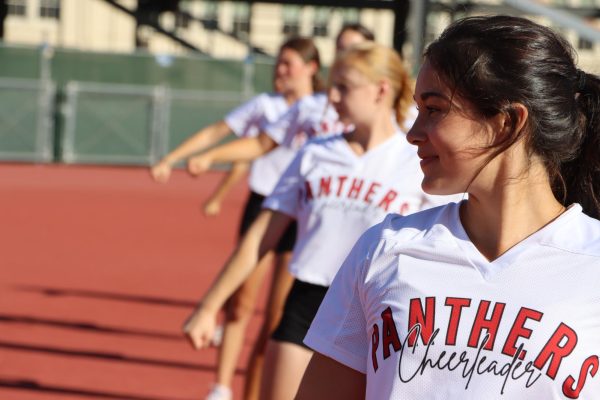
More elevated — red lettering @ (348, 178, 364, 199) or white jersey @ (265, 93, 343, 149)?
red lettering @ (348, 178, 364, 199)

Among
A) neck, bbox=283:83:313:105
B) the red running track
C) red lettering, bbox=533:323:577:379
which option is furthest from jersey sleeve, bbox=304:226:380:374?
neck, bbox=283:83:313:105

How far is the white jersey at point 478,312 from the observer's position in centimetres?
225

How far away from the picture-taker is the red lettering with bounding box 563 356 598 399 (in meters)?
2.24

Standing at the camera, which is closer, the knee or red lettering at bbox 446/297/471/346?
red lettering at bbox 446/297/471/346

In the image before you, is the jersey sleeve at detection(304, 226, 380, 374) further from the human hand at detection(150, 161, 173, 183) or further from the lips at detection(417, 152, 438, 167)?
the human hand at detection(150, 161, 173, 183)

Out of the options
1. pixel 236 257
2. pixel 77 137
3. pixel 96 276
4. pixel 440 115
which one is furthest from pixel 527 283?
pixel 77 137

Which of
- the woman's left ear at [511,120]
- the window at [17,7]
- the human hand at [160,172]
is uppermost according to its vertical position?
the woman's left ear at [511,120]

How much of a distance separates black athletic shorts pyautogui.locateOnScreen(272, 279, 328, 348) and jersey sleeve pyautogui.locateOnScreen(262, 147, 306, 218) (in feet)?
0.94

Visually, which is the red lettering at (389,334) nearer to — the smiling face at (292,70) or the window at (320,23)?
the smiling face at (292,70)

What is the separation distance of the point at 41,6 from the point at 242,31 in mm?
7523

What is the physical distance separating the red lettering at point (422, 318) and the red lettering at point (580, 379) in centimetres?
27

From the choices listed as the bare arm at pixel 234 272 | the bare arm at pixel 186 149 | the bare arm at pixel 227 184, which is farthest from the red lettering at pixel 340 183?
the bare arm at pixel 227 184

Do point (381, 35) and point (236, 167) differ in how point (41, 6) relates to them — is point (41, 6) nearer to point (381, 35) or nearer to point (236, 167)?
point (381, 35)

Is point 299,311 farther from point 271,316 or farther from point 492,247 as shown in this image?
point 492,247
